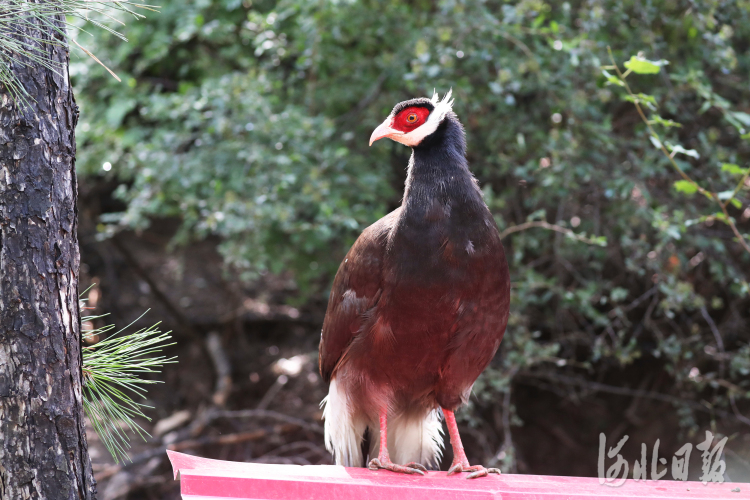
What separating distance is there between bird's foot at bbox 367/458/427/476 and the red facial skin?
1309 millimetres

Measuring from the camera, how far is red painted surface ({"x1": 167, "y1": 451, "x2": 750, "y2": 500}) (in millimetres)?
1956

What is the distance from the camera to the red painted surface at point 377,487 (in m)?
1.96

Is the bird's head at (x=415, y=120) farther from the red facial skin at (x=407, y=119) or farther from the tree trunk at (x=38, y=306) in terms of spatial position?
the tree trunk at (x=38, y=306)

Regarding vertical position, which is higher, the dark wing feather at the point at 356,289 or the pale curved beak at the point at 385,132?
the pale curved beak at the point at 385,132

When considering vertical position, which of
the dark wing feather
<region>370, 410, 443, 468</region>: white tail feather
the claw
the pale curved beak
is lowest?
<region>370, 410, 443, 468</region>: white tail feather

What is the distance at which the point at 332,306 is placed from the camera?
109 inches

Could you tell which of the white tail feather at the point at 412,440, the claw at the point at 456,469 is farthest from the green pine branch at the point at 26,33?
the white tail feather at the point at 412,440

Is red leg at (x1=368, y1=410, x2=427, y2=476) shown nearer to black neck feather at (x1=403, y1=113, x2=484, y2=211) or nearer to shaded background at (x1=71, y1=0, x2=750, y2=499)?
black neck feather at (x1=403, y1=113, x2=484, y2=211)

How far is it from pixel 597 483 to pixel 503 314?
0.68 m

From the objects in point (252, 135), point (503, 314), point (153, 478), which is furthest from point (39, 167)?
point (153, 478)

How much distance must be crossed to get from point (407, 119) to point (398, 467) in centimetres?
137

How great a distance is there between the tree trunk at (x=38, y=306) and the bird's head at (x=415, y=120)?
124 cm

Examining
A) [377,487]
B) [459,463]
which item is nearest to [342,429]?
[459,463]

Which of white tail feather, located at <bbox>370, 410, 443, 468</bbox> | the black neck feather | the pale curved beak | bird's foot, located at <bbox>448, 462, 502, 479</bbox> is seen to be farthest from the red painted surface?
the pale curved beak
